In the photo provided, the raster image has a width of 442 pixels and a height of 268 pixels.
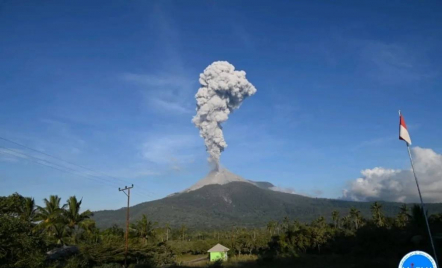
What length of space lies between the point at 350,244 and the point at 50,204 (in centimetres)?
4718

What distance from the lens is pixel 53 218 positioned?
48281mm

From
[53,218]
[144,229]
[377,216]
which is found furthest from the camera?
[377,216]

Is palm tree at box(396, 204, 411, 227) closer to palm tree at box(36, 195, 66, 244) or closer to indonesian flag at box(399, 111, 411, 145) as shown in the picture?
palm tree at box(36, 195, 66, 244)

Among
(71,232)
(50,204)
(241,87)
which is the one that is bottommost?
(71,232)

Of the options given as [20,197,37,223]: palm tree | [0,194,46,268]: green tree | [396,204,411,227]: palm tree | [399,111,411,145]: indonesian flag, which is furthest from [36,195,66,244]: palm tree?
[396,204,411,227]: palm tree

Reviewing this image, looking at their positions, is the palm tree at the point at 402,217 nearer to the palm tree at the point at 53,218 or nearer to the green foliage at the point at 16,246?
the palm tree at the point at 53,218

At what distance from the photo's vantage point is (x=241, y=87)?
479 ft

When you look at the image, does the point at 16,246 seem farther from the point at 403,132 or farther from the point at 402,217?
the point at 402,217

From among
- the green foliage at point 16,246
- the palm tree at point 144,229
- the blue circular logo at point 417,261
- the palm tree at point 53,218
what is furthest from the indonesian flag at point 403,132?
the palm tree at point 144,229

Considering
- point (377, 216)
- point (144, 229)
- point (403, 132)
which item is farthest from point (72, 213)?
point (377, 216)

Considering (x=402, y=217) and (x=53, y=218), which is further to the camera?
(x=402, y=217)

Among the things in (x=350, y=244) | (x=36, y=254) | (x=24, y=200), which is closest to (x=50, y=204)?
(x=24, y=200)

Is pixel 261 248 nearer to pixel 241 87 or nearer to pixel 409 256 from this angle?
pixel 241 87

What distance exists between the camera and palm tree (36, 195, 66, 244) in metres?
47.9
